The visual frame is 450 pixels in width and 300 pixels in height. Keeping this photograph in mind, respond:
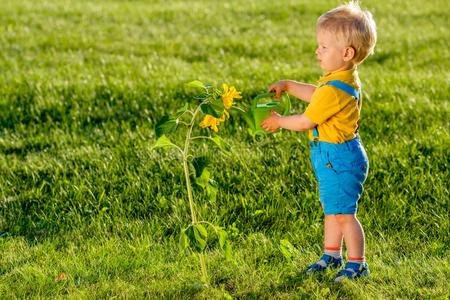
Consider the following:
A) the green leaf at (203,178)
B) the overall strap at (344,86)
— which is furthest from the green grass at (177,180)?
the overall strap at (344,86)

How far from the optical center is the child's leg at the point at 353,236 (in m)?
4.12

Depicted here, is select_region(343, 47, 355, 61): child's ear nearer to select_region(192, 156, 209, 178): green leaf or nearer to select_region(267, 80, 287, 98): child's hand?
select_region(267, 80, 287, 98): child's hand

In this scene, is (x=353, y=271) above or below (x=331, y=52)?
below

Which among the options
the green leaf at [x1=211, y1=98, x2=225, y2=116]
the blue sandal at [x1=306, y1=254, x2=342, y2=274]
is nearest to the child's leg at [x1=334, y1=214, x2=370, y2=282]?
the blue sandal at [x1=306, y1=254, x2=342, y2=274]

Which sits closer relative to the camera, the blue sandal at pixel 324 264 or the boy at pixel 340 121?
the boy at pixel 340 121

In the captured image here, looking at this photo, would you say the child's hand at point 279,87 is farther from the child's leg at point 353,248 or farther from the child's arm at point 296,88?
the child's leg at point 353,248

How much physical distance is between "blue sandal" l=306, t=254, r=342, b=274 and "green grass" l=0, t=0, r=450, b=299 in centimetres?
10

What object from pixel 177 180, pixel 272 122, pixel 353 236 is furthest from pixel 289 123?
pixel 177 180

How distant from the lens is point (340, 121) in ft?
13.2

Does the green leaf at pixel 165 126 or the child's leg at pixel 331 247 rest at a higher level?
the green leaf at pixel 165 126

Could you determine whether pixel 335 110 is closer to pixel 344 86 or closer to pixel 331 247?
pixel 344 86

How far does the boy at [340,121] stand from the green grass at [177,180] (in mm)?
319

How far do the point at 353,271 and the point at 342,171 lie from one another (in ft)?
1.74

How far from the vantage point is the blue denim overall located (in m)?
4.03
